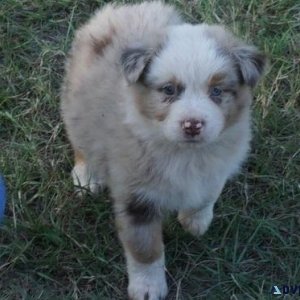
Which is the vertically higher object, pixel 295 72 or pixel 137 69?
pixel 137 69

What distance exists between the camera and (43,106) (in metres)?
4.60

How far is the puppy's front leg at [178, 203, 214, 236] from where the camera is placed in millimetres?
3887

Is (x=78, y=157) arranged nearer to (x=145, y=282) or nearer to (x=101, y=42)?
(x=101, y=42)

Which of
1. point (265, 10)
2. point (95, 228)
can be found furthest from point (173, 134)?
point (265, 10)

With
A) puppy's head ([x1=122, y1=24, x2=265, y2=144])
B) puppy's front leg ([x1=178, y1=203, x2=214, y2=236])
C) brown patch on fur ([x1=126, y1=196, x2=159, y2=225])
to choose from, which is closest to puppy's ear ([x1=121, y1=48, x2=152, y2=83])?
puppy's head ([x1=122, y1=24, x2=265, y2=144])

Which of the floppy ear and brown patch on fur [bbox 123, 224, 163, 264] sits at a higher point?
the floppy ear

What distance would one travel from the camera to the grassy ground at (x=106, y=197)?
12.7ft

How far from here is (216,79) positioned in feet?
10.7

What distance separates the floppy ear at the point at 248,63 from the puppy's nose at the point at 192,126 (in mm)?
322

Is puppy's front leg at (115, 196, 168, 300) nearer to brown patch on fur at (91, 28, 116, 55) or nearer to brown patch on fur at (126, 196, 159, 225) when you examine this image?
brown patch on fur at (126, 196, 159, 225)

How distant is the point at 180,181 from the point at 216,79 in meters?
0.50

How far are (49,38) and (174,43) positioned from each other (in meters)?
1.80

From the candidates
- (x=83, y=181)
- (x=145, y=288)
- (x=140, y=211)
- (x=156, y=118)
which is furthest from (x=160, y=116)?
(x=83, y=181)

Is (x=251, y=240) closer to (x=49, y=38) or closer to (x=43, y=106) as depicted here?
(x=43, y=106)
